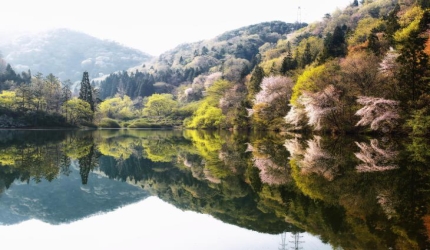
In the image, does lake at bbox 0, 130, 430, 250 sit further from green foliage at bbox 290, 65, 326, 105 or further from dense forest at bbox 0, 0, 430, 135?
green foliage at bbox 290, 65, 326, 105

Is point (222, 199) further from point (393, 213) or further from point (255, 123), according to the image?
point (255, 123)

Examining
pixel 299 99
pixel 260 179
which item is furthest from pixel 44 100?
pixel 260 179

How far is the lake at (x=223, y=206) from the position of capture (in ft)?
21.2

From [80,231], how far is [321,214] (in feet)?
17.2

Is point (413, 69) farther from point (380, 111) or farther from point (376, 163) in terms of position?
point (376, 163)

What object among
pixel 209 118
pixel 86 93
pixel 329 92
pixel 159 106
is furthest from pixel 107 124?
pixel 329 92

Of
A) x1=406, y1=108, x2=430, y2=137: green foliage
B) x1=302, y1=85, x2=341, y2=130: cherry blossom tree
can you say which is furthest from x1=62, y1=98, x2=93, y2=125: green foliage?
x1=406, y1=108, x2=430, y2=137: green foliage

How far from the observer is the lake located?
647cm

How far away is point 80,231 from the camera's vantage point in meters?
7.23

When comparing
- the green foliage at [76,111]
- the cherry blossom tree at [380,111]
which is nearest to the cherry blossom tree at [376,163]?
the cherry blossom tree at [380,111]

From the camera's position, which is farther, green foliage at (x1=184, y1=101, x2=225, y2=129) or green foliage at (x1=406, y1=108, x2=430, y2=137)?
green foliage at (x1=184, y1=101, x2=225, y2=129)

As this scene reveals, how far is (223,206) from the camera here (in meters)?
9.19

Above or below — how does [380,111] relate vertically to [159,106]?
above

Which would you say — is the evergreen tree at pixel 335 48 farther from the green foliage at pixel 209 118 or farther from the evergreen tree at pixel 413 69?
the green foliage at pixel 209 118
